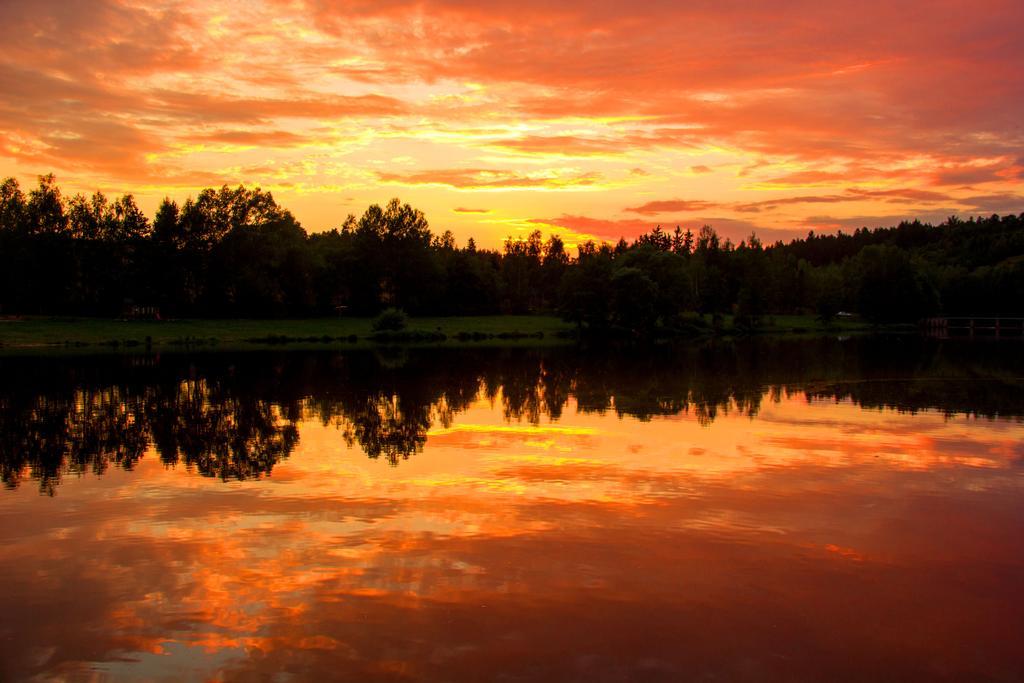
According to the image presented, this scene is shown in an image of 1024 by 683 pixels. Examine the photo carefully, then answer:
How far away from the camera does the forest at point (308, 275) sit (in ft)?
340

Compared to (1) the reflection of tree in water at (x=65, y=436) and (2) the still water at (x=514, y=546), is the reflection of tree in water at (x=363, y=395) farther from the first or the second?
(2) the still water at (x=514, y=546)

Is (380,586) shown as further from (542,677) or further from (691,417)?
(691,417)

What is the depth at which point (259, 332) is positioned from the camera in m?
94.3

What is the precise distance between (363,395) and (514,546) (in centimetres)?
2344

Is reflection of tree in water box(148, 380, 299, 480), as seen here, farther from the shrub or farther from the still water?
the shrub

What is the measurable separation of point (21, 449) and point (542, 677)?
61.6 ft

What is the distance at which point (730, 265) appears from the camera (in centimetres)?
15412

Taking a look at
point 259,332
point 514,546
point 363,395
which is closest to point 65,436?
point 363,395

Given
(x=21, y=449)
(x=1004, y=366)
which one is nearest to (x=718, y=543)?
(x=21, y=449)

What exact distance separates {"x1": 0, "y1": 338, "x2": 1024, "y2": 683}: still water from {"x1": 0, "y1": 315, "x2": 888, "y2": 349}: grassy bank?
5505 centimetres

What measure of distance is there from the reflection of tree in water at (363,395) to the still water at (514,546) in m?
0.31

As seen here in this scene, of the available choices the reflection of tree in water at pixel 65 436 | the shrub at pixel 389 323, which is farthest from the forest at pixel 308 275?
the reflection of tree in water at pixel 65 436

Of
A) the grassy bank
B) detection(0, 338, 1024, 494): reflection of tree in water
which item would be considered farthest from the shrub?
detection(0, 338, 1024, 494): reflection of tree in water

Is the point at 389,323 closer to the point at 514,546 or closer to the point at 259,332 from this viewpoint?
the point at 259,332
